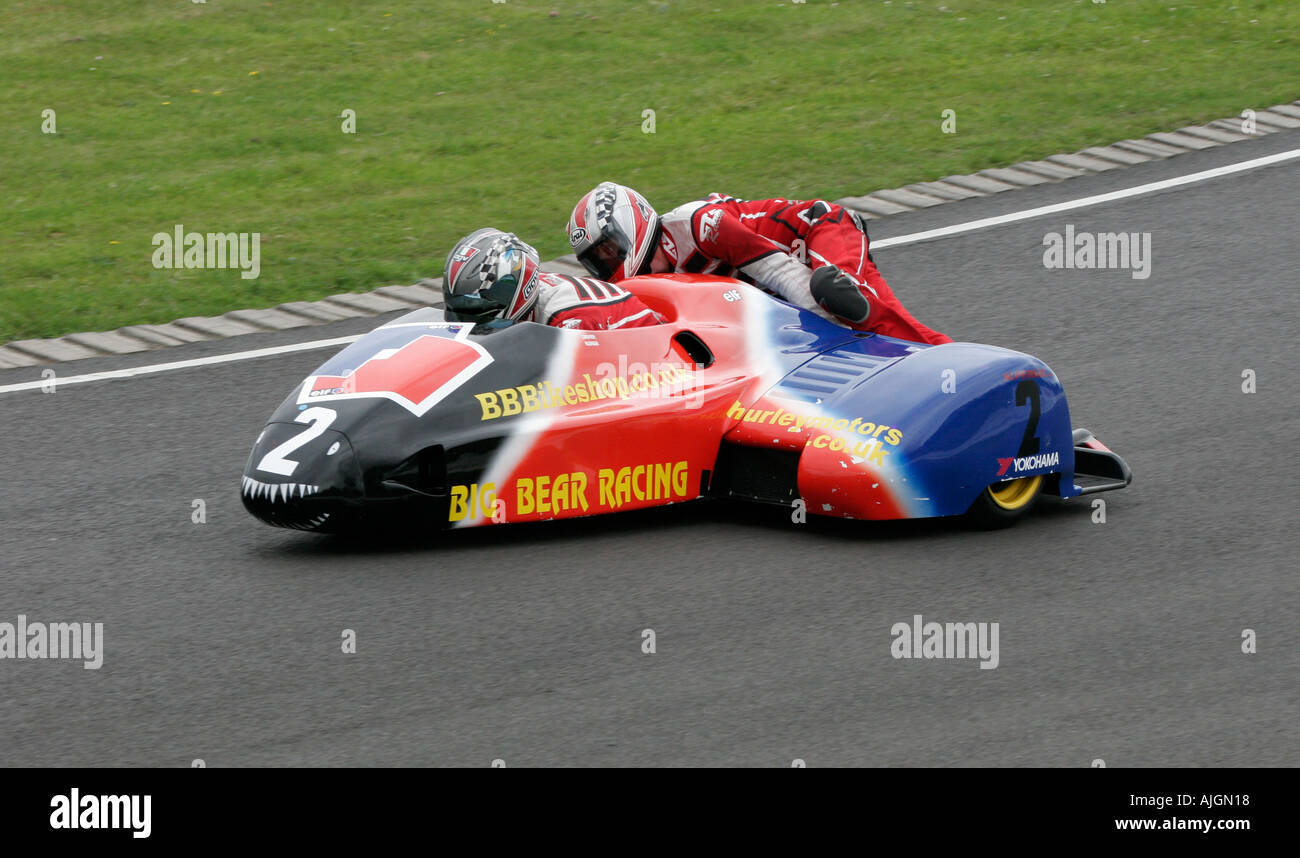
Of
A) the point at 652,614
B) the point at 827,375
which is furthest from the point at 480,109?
the point at 652,614

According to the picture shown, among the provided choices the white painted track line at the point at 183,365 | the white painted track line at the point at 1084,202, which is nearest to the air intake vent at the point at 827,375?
the white painted track line at the point at 183,365

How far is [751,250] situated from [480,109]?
6.02 metres

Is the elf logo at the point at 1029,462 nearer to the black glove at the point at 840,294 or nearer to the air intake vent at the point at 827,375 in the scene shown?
the air intake vent at the point at 827,375

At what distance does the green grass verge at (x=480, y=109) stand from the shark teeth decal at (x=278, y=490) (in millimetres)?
3422

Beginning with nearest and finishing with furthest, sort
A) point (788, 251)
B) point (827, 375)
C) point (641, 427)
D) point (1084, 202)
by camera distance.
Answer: point (641, 427) → point (827, 375) → point (788, 251) → point (1084, 202)

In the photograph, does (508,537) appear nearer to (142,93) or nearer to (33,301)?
(33,301)

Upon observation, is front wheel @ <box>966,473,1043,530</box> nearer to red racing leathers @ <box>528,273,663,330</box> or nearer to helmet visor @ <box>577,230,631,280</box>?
red racing leathers @ <box>528,273,663,330</box>

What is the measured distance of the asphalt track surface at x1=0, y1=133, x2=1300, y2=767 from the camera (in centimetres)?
502

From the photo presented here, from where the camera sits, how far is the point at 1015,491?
6863 millimetres

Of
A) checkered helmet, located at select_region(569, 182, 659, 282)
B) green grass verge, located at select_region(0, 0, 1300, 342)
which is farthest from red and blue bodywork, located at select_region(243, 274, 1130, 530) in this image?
green grass verge, located at select_region(0, 0, 1300, 342)

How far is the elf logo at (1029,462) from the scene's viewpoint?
670 cm

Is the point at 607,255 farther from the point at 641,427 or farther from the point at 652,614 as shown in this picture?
the point at 652,614

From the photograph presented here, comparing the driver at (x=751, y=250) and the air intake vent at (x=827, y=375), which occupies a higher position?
the driver at (x=751, y=250)

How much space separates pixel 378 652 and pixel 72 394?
3.38 m
